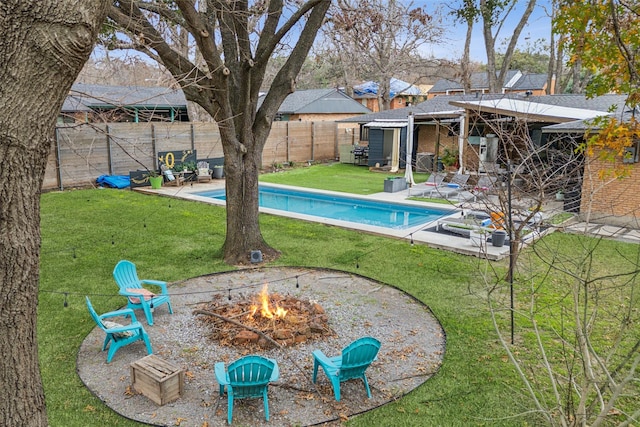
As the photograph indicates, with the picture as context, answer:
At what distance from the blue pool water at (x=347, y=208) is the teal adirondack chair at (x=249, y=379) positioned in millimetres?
8904

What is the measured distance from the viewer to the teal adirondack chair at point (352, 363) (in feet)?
16.2

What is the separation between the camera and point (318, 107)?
30750 millimetres

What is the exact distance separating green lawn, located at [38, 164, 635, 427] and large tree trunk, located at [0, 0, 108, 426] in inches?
91.9

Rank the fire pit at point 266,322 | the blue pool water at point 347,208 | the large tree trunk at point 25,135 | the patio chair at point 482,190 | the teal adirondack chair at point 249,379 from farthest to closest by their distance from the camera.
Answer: the blue pool water at point 347,208, the patio chair at point 482,190, the fire pit at point 266,322, the teal adirondack chair at point 249,379, the large tree trunk at point 25,135

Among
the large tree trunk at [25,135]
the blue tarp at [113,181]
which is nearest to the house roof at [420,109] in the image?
the blue tarp at [113,181]

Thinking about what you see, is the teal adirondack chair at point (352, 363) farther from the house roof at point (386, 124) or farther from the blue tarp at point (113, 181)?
the house roof at point (386, 124)

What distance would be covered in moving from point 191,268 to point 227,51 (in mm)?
4176

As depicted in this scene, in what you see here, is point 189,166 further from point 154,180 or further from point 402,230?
point 402,230

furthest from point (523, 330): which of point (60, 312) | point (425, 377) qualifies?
point (60, 312)

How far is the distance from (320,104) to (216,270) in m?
23.6

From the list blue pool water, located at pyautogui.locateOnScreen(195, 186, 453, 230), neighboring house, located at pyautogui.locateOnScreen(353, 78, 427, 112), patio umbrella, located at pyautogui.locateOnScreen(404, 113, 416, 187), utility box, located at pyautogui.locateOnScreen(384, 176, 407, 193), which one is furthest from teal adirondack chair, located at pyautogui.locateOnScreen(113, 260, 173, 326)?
neighboring house, located at pyautogui.locateOnScreen(353, 78, 427, 112)

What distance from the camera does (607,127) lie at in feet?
19.7

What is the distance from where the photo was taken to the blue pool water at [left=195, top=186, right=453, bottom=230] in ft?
46.4

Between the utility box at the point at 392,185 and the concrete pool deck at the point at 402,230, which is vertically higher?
the utility box at the point at 392,185
